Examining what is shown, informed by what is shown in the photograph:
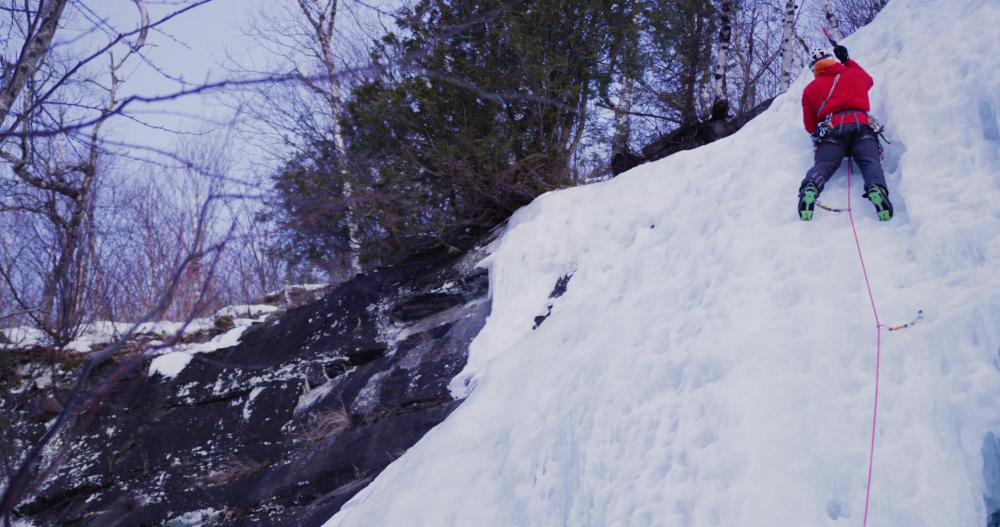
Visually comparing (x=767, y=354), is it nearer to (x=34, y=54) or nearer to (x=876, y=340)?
(x=876, y=340)

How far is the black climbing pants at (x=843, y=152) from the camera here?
5.77 metres

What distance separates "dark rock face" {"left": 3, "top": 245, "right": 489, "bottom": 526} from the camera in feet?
25.8

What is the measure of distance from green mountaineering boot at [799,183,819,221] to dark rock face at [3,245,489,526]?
390 centimetres

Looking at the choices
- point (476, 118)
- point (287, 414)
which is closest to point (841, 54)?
point (476, 118)

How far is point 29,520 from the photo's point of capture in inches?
368

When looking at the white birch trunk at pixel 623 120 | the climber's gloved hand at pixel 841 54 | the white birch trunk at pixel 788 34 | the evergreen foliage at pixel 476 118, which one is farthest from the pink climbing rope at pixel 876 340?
the white birch trunk at pixel 788 34

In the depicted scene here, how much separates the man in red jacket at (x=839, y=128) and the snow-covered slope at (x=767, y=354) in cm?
18

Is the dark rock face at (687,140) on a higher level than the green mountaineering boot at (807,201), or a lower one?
higher

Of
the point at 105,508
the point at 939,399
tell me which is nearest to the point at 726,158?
the point at 939,399

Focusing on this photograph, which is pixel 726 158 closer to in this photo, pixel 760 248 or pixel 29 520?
pixel 760 248

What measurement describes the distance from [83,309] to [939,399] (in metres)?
4.51

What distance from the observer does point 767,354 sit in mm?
4758

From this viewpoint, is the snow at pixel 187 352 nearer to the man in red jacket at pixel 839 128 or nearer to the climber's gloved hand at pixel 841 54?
the man in red jacket at pixel 839 128

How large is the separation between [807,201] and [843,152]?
0.73 m
